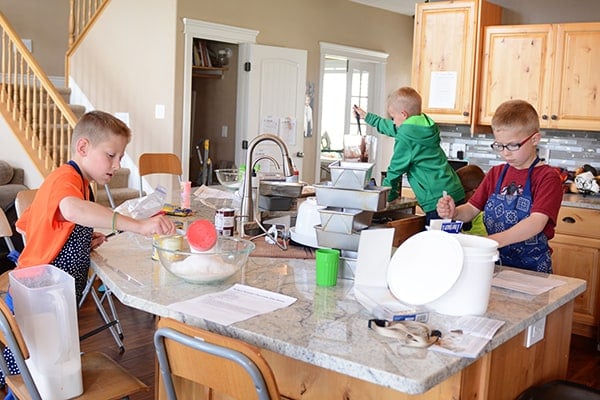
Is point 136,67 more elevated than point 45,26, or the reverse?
point 45,26

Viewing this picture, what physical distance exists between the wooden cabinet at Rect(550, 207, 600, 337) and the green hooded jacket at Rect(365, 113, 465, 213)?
1.09 meters

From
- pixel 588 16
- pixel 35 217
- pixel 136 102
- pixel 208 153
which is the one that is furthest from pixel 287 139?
pixel 35 217

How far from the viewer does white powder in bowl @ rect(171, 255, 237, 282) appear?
6.53ft

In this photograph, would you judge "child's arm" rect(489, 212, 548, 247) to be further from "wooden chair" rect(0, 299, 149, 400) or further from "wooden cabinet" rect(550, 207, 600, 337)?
"wooden cabinet" rect(550, 207, 600, 337)

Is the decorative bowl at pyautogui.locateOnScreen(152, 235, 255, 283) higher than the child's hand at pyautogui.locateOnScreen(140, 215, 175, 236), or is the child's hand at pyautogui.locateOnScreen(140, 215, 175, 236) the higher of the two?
the child's hand at pyautogui.locateOnScreen(140, 215, 175, 236)

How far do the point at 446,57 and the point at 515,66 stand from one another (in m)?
0.51

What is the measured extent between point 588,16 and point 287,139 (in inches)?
135

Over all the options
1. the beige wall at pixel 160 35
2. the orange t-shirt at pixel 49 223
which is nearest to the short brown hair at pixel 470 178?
the beige wall at pixel 160 35

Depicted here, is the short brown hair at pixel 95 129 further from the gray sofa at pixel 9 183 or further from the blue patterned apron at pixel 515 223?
the gray sofa at pixel 9 183

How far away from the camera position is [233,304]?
71.8 inches

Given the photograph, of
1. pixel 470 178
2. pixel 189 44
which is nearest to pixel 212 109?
pixel 189 44

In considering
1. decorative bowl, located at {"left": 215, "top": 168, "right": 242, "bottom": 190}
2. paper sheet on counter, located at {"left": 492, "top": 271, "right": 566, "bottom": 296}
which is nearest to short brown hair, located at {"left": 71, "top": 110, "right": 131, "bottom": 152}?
paper sheet on counter, located at {"left": 492, "top": 271, "right": 566, "bottom": 296}

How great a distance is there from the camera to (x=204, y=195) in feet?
12.9

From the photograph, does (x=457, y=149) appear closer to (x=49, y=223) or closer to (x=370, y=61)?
(x=370, y=61)
